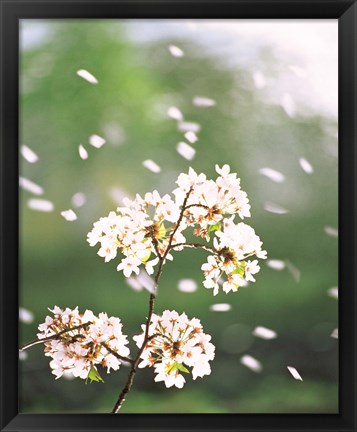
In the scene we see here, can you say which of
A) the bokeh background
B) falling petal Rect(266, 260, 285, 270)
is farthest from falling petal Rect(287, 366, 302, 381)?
falling petal Rect(266, 260, 285, 270)

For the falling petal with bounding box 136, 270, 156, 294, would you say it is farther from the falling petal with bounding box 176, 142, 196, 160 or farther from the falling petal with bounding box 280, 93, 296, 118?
the falling petal with bounding box 280, 93, 296, 118

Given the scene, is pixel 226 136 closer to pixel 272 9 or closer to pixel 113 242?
pixel 272 9

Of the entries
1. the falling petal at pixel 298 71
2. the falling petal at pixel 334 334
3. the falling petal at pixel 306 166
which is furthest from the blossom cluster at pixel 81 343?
the falling petal at pixel 298 71

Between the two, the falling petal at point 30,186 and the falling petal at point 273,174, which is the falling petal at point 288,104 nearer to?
the falling petal at point 273,174

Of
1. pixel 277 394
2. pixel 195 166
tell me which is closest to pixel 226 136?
pixel 195 166

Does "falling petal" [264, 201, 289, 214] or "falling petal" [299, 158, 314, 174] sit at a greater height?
"falling petal" [299, 158, 314, 174]

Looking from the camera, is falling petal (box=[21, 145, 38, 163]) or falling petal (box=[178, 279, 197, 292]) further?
falling petal (box=[178, 279, 197, 292])

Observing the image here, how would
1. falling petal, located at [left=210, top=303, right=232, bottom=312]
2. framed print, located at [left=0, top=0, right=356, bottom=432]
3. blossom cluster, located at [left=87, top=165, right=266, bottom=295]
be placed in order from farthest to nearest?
1. falling petal, located at [left=210, top=303, right=232, bottom=312]
2. framed print, located at [left=0, top=0, right=356, bottom=432]
3. blossom cluster, located at [left=87, top=165, right=266, bottom=295]

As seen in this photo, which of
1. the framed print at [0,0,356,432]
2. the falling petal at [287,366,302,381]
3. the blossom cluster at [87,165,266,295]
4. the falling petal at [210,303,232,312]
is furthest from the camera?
the falling petal at [210,303,232,312]

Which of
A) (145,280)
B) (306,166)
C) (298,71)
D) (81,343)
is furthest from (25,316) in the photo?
(298,71)

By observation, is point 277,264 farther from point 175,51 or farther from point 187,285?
point 175,51
